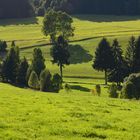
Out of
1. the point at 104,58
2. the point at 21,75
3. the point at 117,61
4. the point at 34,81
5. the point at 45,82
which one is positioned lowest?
the point at 21,75

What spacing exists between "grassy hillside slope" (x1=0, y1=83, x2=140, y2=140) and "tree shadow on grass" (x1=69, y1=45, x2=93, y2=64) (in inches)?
3377

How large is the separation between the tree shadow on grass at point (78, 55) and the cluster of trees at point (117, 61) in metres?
23.4

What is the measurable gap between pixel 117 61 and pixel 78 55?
38.1 metres

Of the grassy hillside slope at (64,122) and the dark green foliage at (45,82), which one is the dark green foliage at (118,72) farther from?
the grassy hillside slope at (64,122)

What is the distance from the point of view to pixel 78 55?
12900 centimetres

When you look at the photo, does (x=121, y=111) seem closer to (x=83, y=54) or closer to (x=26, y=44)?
(x=83, y=54)

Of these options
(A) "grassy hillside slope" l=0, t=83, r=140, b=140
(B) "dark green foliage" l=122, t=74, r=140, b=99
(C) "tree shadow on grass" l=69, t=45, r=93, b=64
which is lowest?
(C) "tree shadow on grass" l=69, t=45, r=93, b=64

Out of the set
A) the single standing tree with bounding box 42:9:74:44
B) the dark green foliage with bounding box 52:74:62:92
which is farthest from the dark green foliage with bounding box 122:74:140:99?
the single standing tree with bounding box 42:9:74:44

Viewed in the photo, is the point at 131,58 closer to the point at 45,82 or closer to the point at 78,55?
the point at 45,82

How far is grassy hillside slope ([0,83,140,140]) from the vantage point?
23.5 m

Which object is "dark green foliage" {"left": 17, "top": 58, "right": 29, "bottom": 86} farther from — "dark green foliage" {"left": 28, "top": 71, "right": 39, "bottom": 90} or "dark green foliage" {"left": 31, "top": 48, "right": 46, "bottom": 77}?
"dark green foliage" {"left": 28, "top": 71, "right": 39, "bottom": 90}

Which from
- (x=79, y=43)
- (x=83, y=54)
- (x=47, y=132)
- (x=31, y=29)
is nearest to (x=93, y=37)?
(x=79, y=43)

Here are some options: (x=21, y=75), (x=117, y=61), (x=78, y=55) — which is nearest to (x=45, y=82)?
(x=21, y=75)

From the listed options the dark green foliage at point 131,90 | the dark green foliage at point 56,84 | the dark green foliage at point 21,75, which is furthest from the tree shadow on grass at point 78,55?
the dark green foliage at point 131,90
